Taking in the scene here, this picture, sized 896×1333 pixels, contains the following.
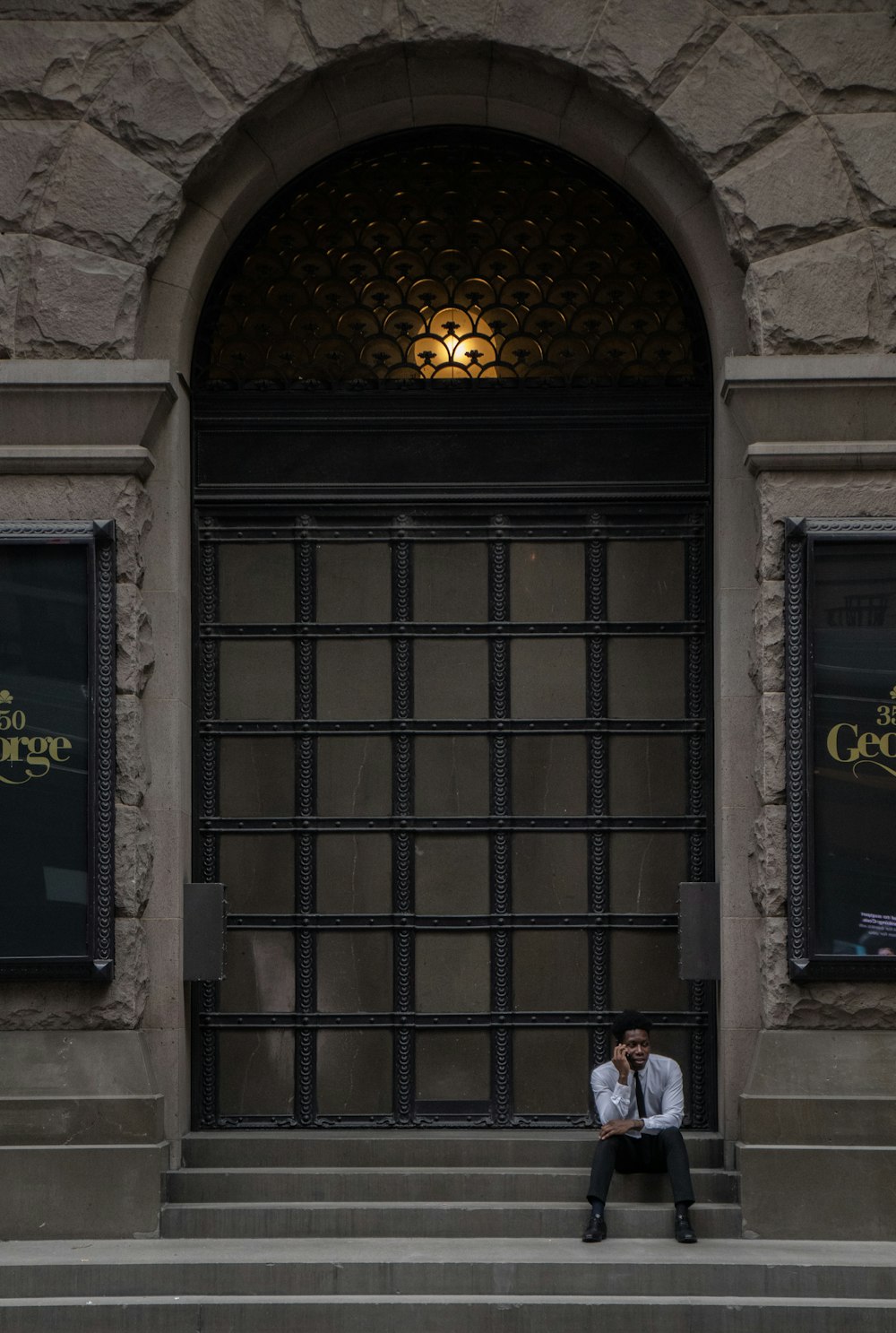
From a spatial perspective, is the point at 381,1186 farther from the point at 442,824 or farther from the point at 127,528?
the point at 127,528

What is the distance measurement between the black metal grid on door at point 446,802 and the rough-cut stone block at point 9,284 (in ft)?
6.29

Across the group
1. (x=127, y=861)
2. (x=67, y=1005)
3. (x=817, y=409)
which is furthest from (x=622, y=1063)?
(x=817, y=409)

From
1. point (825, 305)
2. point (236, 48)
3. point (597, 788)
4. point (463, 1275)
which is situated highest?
point (236, 48)

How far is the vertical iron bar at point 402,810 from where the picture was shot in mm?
11789

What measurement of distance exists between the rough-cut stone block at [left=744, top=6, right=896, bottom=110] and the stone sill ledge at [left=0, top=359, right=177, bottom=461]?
4.43 metres

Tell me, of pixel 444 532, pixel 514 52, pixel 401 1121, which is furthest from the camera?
pixel 444 532

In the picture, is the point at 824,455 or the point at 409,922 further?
the point at 409,922

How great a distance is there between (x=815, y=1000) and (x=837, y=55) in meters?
5.99

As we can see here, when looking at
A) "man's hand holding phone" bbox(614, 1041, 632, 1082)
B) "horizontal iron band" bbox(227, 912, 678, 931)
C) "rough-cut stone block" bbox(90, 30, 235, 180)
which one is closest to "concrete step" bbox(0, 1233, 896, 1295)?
"man's hand holding phone" bbox(614, 1041, 632, 1082)

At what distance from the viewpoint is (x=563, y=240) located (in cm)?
1228

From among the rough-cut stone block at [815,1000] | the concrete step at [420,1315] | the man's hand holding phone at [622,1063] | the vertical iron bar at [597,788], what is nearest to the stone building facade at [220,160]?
the rough-cut stone block at [815,1000]

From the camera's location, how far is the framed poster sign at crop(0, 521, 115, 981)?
35.3ft

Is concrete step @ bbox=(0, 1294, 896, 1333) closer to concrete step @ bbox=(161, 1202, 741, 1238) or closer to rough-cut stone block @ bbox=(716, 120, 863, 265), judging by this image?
concrete step @ bbox=(161, 1202, 741, 1238)

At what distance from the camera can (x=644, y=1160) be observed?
10.7 meters
